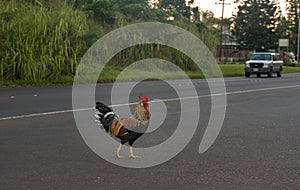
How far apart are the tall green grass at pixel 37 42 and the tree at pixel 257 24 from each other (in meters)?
66.7

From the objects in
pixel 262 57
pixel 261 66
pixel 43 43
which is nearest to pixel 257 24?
pixel 262 57

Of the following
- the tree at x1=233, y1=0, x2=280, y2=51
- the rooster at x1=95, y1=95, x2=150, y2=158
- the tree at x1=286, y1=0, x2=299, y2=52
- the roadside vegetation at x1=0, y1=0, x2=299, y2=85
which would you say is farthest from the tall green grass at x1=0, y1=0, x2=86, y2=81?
the tree at x1=286, y1=0, x2=299, y2=52

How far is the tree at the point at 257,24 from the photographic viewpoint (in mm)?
88938

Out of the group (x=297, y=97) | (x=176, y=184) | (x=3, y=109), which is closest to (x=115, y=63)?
(x=297, y=97)

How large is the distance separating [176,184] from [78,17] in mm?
21500

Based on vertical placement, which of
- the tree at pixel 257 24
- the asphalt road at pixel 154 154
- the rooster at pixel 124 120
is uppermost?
the tree at pixel 257 24

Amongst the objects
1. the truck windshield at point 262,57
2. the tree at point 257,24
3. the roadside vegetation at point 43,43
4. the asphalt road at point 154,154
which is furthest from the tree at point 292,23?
the asphalt road at point 154,154

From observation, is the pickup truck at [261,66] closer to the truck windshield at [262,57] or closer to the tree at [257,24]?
the truck windshield at [262,57]

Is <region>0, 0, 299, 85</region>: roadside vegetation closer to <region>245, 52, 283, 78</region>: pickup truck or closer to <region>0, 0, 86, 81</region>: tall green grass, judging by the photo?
<region>0, 0, 86, 81</region>: tall green grass

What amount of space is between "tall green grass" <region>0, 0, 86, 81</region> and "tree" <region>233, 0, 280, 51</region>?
66.7 metres

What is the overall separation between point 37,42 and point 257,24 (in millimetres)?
71183

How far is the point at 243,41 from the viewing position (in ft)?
301

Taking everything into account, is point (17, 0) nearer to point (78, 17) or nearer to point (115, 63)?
point (78, 17)

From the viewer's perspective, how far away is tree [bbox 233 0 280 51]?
8894 cm
